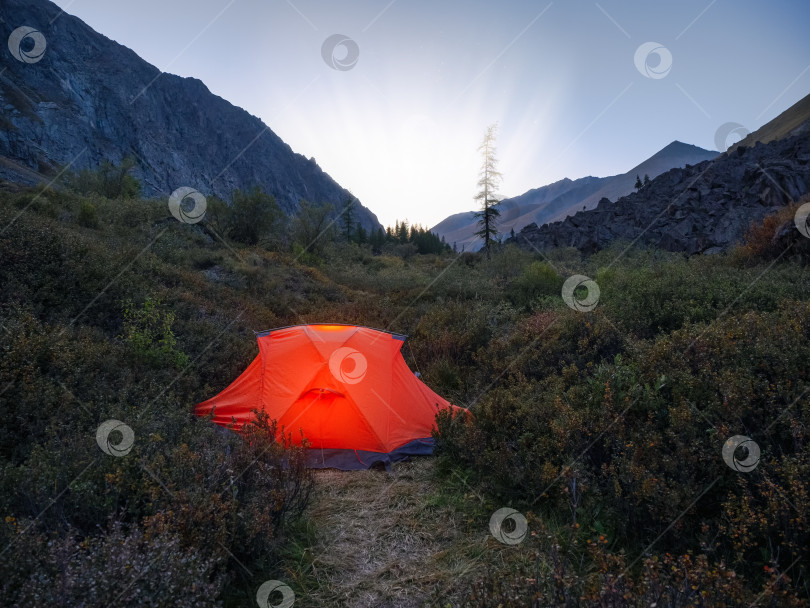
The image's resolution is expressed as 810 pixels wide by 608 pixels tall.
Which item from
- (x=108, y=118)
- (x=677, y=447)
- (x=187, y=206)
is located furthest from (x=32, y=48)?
(x=108, y=118)

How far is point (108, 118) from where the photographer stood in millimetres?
105125

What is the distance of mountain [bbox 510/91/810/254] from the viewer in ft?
85.3

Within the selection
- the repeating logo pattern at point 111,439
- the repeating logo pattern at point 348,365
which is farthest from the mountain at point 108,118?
the repeating logo pattern at point 111,439

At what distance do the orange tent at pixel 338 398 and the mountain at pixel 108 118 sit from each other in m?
49.9

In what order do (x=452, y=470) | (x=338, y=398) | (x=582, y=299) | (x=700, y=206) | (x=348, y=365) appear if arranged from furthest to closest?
1. (x=700, y=206)
2. (x=582, y=299)
3. (x=348, y=365)
4. (x=338, y=398)
5. (x=452, y=470)

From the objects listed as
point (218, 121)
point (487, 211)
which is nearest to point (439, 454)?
point (487, 211)

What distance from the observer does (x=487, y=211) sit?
1305 inches

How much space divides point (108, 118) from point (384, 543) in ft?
441

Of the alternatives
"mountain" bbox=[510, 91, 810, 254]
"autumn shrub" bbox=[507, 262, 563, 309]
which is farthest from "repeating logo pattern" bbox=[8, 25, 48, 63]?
"mountain" bbox=[510, 91, 810, 254]

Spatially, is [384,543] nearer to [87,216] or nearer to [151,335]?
[151,335]

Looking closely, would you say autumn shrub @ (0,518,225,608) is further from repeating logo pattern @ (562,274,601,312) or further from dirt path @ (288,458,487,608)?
repeating logo pattern @ (562,274,601,312)

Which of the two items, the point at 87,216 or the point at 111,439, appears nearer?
the point at 111,439

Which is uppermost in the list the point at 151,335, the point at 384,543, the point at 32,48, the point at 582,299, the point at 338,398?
the point at 582,299

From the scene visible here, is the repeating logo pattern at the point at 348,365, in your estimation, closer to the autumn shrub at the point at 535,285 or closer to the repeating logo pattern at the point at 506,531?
the repeating logo pattern at the point at 506,531
